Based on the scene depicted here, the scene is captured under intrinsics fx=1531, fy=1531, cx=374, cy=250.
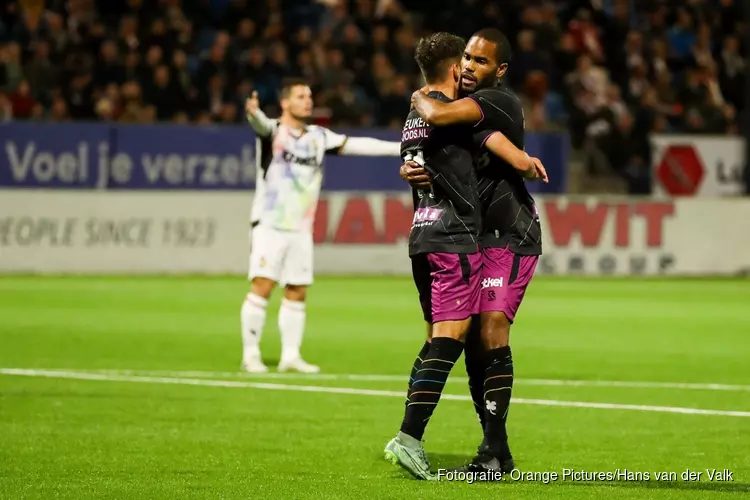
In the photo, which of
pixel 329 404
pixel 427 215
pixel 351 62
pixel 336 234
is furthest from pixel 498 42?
pixel 351 62

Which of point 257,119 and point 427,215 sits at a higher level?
point 427,215

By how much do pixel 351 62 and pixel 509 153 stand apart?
20209mm

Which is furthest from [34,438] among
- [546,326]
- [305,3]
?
[305,3]

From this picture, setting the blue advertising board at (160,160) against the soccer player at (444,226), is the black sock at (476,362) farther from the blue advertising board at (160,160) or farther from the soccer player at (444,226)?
the blue advertising board at (160,160)

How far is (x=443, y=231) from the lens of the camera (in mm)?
7461

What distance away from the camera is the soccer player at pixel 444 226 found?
24.4 feet

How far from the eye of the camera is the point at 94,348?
13.8 metres

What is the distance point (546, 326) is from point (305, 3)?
14127 mm

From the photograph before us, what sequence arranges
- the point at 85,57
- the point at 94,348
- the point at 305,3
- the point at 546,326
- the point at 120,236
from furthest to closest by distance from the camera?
the point at 305,3, the point at 85,57, the point at 120,236, the point at 546,326, the point at 94,348

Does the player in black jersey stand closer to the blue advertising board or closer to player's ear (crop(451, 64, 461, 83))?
player's ear (crop(451, 64, 461, 83))

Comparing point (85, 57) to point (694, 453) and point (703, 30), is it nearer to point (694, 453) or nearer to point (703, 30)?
point (703, 30)

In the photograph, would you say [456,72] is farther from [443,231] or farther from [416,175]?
[443,231]

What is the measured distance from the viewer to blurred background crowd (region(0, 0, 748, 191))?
84.6ft

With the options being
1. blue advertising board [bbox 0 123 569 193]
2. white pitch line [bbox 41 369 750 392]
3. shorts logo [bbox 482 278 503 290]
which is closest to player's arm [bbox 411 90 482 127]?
shorts logo [bbox 482 278 503 290]
